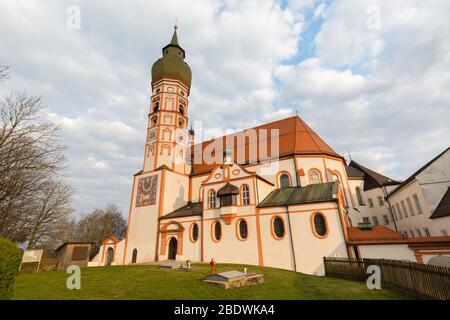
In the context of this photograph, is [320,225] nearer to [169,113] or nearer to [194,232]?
[194,232]

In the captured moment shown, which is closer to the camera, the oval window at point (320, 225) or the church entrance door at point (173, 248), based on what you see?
the oval window at point (320, 225)

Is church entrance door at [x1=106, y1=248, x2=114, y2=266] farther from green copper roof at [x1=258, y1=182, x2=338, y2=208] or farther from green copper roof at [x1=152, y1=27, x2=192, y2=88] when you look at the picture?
green copper roof at [x1=152, y1=27, x2=192, y2=88]

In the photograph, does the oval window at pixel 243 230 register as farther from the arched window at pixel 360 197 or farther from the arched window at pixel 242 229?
the arched window at pixel 360 197

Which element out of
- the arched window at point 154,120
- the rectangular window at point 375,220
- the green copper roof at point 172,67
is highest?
the green copper roof at point 172,67

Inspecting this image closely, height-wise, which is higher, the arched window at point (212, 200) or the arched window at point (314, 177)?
the arched window at point (314, 177)

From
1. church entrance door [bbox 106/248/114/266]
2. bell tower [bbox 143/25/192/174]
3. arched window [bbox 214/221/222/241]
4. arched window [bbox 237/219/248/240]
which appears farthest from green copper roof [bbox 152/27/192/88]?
church entrance door [bbox 106/248/114/266]

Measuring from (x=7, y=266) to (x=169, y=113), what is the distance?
90.2 feet

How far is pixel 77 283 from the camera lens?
10.1 metres

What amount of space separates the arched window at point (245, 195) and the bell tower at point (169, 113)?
36.2ft

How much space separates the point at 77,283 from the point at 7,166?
832 centimetres

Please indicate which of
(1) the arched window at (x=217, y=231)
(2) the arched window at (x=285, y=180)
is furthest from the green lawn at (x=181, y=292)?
(2) the arched window at (x=285, y=180)

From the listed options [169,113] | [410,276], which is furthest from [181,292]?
[169,113]

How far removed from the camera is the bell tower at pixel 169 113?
2988 cm

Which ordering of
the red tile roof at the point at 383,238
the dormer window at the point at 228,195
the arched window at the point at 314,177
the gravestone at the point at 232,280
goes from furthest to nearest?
the arched window at the point at 314,177, the dormer window at the point at 228,195, the red tile roof at the point at 383,238, the gravestone at the point at 232,280
